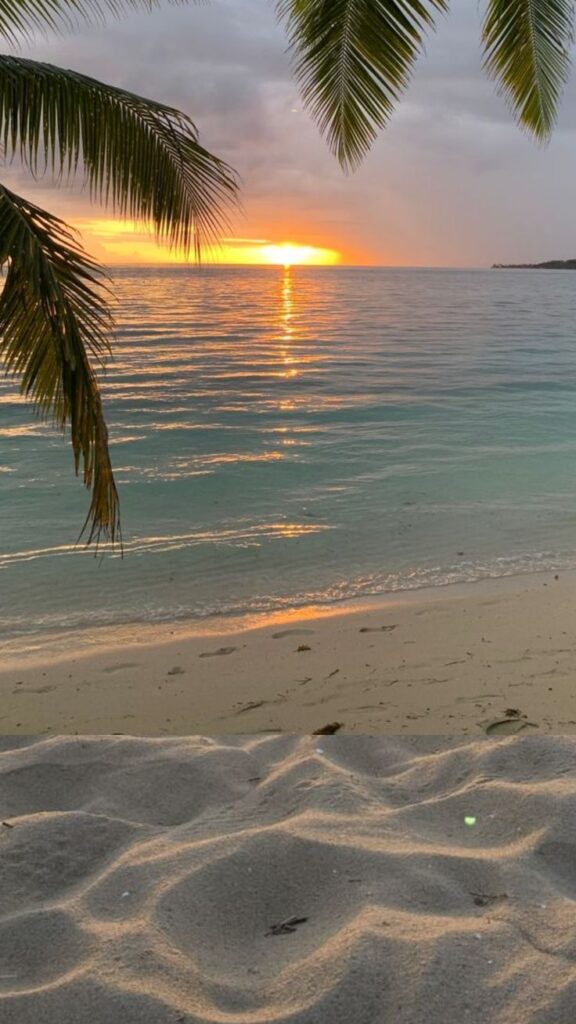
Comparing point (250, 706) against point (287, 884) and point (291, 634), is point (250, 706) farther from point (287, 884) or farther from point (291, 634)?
point (287, 884)

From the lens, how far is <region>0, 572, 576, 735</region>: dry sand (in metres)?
4.56

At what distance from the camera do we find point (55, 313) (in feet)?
11.0

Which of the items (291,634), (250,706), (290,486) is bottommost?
(250,706)

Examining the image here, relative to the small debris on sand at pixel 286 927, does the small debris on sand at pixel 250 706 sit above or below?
below

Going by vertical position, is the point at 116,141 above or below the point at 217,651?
above

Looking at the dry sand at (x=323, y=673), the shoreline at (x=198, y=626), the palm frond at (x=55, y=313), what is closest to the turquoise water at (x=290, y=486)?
the shoreline at (x=198, y=626)

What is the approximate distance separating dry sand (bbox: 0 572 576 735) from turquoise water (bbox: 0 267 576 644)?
617 mm

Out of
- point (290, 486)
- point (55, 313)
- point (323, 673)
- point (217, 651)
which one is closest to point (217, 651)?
point (217, 651)

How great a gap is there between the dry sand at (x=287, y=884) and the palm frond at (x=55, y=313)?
122 cm

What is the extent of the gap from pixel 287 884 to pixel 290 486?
811 cm

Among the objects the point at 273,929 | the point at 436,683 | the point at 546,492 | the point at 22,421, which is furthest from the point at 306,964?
the point at 22,421

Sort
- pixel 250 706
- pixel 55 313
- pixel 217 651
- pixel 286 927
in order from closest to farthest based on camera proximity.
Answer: pixel 286 927 → pixel 55 313 → pixel 250 706 → pixel 217 651

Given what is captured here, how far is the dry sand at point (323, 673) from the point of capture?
4.56 m

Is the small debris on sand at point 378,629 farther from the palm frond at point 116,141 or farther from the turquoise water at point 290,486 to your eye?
the palm frond at point 116,141
